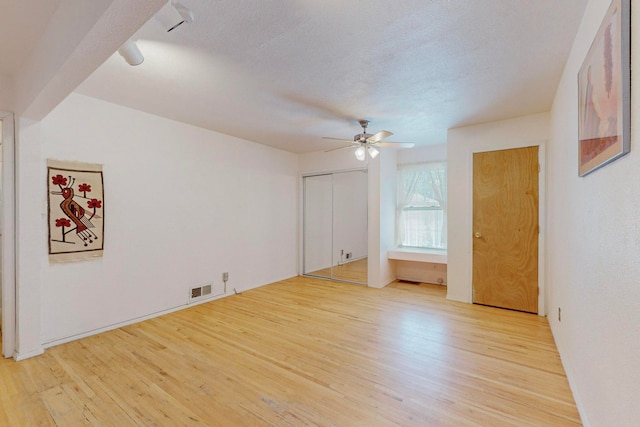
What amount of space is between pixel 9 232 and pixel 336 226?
4.22m

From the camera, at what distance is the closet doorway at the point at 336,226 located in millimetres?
5105

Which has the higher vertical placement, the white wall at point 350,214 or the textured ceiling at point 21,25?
the textured ceiling at point 21,25

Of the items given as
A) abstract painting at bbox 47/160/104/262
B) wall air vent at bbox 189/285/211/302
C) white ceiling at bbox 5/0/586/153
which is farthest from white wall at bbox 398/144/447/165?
abstract painting at bbox 47/160/104/262

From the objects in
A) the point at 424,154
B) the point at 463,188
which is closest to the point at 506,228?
the point at 463,188

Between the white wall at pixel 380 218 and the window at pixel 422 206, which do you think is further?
the window at pixel 422 206

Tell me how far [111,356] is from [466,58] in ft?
12.6

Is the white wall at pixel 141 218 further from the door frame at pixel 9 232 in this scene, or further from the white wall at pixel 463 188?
the white wall at pixel 463 188

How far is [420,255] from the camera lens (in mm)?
4625

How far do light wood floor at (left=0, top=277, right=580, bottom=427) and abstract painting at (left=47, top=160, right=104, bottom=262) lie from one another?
2.96ft

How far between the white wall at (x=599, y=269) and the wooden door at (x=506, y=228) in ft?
3.40

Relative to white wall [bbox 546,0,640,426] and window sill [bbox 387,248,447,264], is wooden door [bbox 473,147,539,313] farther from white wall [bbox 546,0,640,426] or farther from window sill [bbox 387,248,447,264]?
white wall [bbox 546,0,640,426]

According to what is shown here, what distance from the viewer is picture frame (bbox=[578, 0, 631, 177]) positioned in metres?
1.04

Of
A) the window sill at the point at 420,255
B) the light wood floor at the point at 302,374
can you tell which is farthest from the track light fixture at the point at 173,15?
the window sill at the point at 420,255

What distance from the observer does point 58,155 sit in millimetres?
2762
